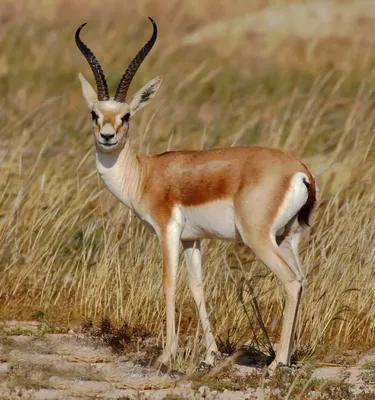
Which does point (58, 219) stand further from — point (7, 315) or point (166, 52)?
point (166, 52)

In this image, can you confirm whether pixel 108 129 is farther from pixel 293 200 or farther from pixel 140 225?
pixel 140 225

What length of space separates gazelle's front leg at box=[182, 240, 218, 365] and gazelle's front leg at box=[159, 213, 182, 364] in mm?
242

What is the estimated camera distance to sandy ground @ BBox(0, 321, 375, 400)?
6.98 meters

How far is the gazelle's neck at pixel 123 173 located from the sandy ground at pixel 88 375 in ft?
3.54

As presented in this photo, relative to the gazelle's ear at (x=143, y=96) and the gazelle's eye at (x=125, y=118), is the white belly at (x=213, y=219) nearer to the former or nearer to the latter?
the gazelle's eye at (x=125, y=118)

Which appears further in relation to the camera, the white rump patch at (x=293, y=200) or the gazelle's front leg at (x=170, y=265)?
the gazelle's front leg at (x=170, y=265)

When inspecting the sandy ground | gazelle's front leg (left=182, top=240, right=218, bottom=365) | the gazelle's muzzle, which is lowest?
the sandy ground

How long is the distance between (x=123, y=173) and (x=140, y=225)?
179 centimetres

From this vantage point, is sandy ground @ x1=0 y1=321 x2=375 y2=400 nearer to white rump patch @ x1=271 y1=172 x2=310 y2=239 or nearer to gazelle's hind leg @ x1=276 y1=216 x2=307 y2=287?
gazelle's hind leg @ x1=276 y1=216 x2=307 y2=287

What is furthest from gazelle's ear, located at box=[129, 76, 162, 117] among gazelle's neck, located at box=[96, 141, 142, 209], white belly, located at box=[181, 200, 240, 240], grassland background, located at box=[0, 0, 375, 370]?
grassland background, located at box=[0, 0, 375, 370]

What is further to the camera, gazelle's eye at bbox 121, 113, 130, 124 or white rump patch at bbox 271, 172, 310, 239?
gazelle's eye at bbox 121, 113, 130, 124

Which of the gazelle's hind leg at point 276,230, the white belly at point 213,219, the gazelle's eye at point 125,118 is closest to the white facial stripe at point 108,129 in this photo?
the gazelle's eye at point 125,118

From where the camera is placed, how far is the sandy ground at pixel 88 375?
6.98 metres

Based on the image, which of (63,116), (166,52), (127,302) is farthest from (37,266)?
(166,52)
